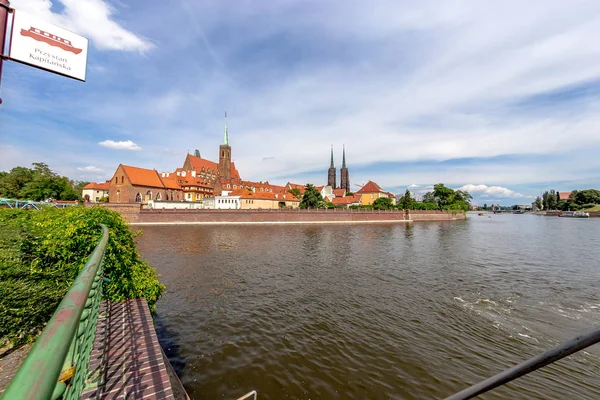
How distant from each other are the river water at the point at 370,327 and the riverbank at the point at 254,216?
36086 mm

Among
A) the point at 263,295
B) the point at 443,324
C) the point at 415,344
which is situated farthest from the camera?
the point at 263,295

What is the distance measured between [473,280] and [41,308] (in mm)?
18481

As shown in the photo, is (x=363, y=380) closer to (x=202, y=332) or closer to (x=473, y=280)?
(x=202, y=332)

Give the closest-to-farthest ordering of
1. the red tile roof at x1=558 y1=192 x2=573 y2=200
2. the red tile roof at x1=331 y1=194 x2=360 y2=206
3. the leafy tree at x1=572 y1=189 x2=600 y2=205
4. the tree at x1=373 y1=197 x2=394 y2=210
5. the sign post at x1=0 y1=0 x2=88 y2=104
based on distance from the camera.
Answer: the sign post at x1=0 y1=0 x2=88 y2=104 → the tree at x1=373 y1=197 x2=394 y2=210 → the red tile roof at x1=331 y1=194 x2=360 y2=206 → the leafy tree at x1=572 y1=189 x2=600 y2=205 → the red tile roof at x1=558 y1=192 x2=573 y2=200

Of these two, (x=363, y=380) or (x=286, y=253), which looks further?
(x=286, y=253)

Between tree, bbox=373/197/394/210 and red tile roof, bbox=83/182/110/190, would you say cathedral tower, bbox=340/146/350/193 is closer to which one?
tree, bbox=373/197/394/210

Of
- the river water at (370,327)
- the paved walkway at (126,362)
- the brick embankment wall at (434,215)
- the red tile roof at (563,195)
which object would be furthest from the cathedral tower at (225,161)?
the red tile roof at (563,195)

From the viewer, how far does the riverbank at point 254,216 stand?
2050 inches

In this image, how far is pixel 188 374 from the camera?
7.08 m

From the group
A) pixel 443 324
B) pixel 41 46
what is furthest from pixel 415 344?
pixel 41 46

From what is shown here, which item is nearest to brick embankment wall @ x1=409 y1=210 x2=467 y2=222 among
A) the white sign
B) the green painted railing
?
the white sign

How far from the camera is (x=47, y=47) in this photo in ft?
20.8

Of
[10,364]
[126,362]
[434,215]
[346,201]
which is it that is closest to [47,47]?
[10,364]

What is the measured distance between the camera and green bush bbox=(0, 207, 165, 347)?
4.91 m
